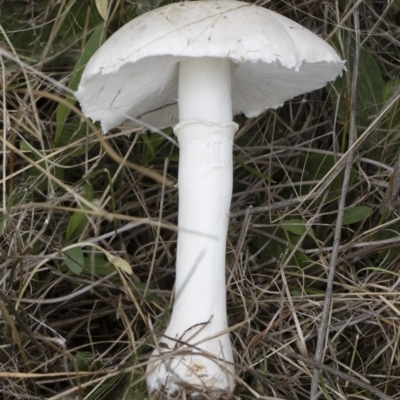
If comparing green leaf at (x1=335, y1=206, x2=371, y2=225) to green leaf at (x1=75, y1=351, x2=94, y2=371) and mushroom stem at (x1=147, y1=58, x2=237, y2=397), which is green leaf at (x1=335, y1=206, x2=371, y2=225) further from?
green leaf at (x1=75, y1=351, x2=94, y2=371)

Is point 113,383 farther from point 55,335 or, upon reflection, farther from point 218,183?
point 218,183

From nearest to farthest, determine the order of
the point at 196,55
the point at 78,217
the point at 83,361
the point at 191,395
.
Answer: the point at 196,55 → the point at 191,395 → the point at 83,361 → the point at 78,217

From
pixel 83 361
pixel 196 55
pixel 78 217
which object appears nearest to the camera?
pixel 196 55

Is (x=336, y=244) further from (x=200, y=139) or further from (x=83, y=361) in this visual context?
(x=83, y=361)

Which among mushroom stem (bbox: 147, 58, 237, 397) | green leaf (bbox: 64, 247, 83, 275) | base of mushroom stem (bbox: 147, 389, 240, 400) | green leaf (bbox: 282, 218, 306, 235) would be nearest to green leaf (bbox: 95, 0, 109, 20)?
mushroom stem (bbox: 147, 58, 237, 397)

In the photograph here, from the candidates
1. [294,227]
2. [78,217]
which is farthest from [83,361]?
[294,227]

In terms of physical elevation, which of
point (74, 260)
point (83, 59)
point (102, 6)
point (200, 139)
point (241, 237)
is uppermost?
point (102, 6)

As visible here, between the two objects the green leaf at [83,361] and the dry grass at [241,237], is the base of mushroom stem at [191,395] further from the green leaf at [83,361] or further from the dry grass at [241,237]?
the green leaf at [83,361]
